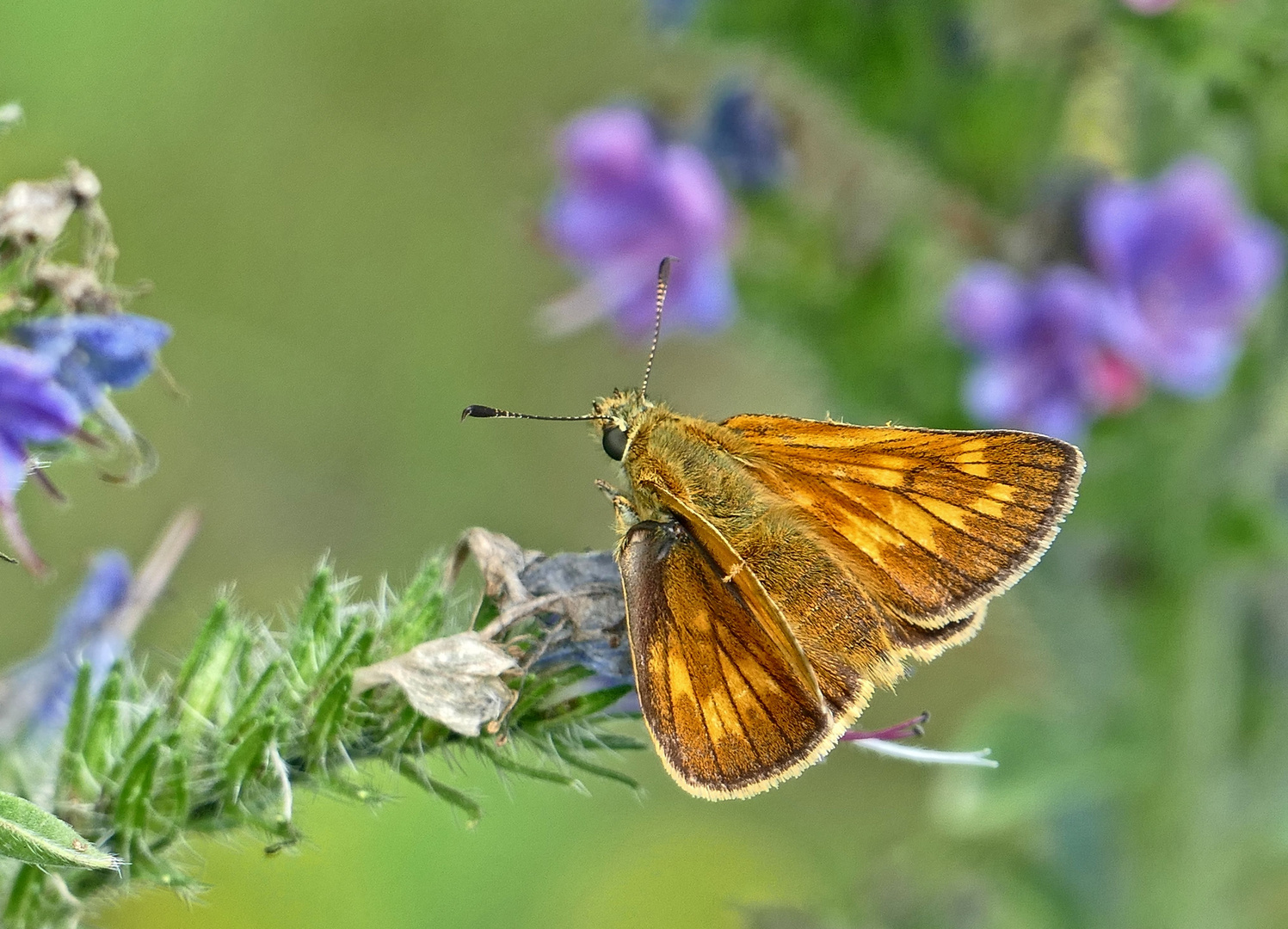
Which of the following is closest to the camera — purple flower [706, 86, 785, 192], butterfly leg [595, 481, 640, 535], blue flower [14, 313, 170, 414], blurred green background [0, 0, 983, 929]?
blue flower [14, 313, 170, 414]

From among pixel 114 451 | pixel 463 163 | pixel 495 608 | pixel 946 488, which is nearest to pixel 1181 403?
pixel 946 488

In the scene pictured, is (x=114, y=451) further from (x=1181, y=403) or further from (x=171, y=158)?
(x=171, y=158)

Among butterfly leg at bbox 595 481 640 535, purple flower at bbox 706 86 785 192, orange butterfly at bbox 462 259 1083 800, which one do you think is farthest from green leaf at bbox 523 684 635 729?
purple flower at bbox 706 86 785 192

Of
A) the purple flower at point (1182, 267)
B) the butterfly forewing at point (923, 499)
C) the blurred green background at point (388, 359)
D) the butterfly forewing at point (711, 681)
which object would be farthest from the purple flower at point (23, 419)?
the blurred green background at point (388, 359)

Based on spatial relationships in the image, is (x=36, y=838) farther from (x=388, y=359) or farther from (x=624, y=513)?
(x=388, y=359)

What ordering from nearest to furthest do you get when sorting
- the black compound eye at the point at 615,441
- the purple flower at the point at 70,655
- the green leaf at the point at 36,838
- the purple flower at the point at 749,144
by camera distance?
the green leaf at the point at 36,838
the purple flower at the point at 70,655
the black compound eye at the point at 615,441
the purple flower at the point at 749,144

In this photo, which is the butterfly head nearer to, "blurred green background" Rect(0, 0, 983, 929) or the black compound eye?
the black compound eye

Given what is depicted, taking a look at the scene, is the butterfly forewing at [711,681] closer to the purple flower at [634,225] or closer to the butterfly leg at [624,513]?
the butterfly leg at [624,513]
